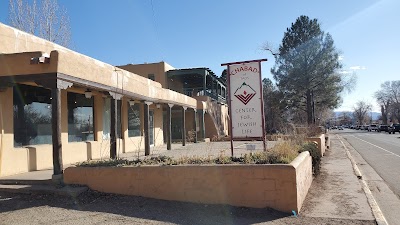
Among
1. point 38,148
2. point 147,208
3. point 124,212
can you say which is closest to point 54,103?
point 38,148

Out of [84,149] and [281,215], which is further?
[84,149]

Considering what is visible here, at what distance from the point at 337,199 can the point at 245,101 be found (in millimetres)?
3287

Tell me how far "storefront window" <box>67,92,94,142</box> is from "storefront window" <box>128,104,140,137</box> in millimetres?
3949

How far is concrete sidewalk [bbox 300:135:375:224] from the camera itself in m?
7.05

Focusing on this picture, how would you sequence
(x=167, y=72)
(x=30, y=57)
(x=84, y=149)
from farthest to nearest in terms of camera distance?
1. (x=167, y=72)
2. (x=84, y=149)
3. (x=30, y=57)

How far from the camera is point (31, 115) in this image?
1151 centimetres

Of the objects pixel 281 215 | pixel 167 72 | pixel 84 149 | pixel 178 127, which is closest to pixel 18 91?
pixel 84 149

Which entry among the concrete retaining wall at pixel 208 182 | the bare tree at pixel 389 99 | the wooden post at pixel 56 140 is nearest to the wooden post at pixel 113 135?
the wooden post at pixel 56 140

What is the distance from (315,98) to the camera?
152ft

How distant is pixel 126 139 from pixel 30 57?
925 cm

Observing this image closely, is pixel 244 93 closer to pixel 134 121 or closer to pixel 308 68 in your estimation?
pixel 134 121

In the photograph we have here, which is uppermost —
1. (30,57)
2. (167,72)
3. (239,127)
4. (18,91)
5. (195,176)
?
(167,72)

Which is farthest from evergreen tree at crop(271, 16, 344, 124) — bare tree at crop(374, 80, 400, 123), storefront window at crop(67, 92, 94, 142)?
bare tree at crop(374, 80, 400, 123)

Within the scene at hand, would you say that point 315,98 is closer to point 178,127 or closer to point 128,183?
point 178,127
